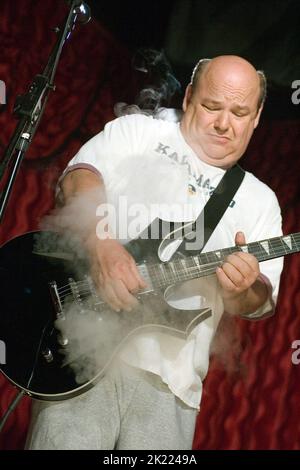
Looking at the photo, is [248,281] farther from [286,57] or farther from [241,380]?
[286,57]

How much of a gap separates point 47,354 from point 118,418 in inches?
12.4

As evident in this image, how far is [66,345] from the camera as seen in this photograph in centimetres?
152

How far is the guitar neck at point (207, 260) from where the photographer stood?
1624 mm

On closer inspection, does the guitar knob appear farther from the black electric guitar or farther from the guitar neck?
the guitar neck

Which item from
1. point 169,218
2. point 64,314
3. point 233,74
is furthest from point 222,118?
point 64,314

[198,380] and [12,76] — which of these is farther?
[12,76]

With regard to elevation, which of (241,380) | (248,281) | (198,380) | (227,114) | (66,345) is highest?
(227,114)

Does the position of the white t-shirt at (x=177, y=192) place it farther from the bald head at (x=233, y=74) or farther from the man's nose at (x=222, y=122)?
the bald head at (x=233, y=74)

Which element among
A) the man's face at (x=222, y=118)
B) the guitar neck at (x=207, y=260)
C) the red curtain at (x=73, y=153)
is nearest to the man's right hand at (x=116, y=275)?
the guitar neck at (x=207, y=260)

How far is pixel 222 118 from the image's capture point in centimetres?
190
